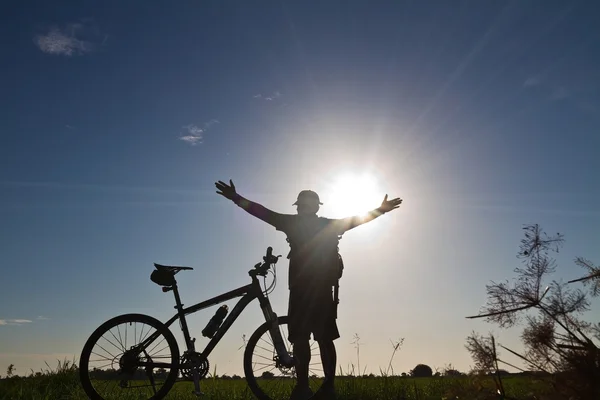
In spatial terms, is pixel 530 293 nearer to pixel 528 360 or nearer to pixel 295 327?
pixel 528 360

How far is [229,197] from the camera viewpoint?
26.0 feet

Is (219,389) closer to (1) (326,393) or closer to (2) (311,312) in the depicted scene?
(1) (326,393)

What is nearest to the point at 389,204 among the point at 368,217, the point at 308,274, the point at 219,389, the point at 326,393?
the point at 368,217

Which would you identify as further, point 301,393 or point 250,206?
point 250,206

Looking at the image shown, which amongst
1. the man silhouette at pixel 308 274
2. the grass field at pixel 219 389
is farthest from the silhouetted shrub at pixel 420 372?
the man silhouette at pixel 308 274

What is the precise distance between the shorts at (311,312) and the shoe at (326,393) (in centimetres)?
89

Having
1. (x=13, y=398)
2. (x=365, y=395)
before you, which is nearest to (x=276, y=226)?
(x=365, y=395)

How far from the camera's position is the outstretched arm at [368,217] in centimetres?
799

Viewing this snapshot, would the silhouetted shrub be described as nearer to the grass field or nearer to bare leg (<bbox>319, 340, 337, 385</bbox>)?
the grass field

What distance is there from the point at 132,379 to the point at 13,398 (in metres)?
1.71

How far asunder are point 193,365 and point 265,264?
2106 mm

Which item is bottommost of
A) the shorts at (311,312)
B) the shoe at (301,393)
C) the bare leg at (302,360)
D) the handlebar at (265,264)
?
the shoe at (301,393)

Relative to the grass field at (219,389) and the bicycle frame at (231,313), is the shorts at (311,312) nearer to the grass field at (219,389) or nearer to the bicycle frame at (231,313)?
the bicycle frame at (231,313)

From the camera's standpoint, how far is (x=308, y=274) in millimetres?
7336
